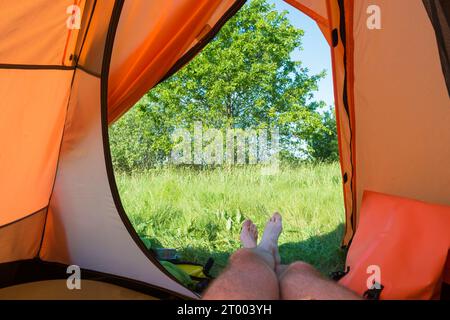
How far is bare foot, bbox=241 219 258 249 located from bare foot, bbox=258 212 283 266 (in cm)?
5

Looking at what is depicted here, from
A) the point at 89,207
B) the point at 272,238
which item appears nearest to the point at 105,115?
the point at 89,207

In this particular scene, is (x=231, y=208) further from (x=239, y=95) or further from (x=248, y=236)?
(x=239, y=95)

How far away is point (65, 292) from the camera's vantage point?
1762mm

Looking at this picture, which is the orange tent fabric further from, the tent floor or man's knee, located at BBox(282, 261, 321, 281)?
the tent floor

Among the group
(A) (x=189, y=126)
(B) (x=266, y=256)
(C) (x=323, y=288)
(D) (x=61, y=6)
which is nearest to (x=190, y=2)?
(D) (x=61, y=6)

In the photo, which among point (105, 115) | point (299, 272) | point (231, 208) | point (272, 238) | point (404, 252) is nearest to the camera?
point (299, 272)

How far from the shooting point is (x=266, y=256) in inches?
63.7

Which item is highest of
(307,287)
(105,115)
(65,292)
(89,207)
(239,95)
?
(239,95)

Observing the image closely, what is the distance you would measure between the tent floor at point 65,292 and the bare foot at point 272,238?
49 cm

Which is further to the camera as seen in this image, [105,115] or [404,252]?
[105,115]

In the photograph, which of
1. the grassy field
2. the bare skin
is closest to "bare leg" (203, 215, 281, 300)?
the bare skin

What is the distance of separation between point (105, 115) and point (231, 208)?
6.88 feet

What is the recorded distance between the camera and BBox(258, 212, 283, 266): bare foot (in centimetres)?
180
